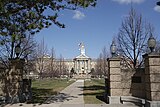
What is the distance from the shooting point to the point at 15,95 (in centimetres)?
1617

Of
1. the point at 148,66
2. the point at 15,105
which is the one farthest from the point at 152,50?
the point at 15,105

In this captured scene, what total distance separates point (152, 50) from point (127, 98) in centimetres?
332

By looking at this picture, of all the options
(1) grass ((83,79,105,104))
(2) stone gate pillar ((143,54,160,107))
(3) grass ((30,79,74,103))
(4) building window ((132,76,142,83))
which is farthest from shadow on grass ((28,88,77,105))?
(2) stone gate pillar ((143,54,160,107))

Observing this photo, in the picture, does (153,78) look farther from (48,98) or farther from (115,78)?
(48,98)

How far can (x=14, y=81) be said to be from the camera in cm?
1628

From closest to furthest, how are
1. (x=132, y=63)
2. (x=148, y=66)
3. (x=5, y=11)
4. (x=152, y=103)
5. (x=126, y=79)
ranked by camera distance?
(x=5, y=11) → (x=152, y=103) → (x=148, y=66) → (x=126, y=79) → (x=132, y=63)

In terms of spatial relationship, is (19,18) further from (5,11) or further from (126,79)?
(126,79)

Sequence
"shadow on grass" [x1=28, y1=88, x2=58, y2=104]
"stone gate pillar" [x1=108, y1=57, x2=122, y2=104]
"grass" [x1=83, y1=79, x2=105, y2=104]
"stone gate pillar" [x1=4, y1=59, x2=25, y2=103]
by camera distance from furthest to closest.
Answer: "shadow on grass" [x1=28, y1=88, x2=58, y2=104]
"grass" [x1=83, y1=79, x2=105, y2=104]
"stone gate pillar" [x1=4, y1=59, x2=25, y2=103]
"stone gate pillar" [x1=108, y1=57, x2=122, y2=104]

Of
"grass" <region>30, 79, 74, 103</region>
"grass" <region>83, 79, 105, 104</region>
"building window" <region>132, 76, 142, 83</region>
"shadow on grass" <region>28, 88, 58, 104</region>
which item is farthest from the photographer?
"grass" <region>30, 79, 74, 103</region>

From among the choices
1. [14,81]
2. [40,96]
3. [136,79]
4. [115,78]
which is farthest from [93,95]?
[14,81]

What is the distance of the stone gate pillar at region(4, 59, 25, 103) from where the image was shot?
1616 cm

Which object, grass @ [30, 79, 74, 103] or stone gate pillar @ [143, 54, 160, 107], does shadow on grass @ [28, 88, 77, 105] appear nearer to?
grass @ [30, 79, 74, 103]

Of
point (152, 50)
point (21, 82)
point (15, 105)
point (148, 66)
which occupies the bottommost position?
point (15, 105)

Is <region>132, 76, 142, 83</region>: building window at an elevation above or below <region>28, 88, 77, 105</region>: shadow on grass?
above
